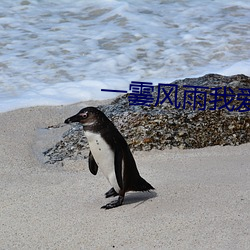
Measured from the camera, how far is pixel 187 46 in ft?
28.9

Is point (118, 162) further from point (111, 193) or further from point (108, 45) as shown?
point (108, 45)

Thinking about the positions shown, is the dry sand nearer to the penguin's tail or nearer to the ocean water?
the penguin's tail

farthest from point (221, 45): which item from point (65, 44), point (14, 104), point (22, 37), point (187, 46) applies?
point (14, 104)

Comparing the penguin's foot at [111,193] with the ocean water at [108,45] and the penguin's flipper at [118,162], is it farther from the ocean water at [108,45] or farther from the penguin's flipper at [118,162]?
the ocean water at [108,45]

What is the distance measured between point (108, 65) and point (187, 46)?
1.32 m

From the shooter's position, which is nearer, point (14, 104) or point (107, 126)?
point (107, 126)

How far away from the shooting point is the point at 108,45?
8945 mm

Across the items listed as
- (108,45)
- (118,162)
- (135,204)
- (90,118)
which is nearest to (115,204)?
(135,204)

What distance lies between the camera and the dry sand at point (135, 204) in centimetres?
332

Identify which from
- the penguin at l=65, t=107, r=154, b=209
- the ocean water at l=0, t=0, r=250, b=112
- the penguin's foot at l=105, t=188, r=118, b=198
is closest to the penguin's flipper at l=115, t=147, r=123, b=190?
the penguin at l=65, t=107, r=154, b=209

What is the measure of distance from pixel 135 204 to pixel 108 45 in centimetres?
540

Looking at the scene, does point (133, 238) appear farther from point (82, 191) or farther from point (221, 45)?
point (221, 45)

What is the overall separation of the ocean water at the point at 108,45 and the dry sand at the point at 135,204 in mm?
1964

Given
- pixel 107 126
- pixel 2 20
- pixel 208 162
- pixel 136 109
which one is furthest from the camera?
pixel 2 20
